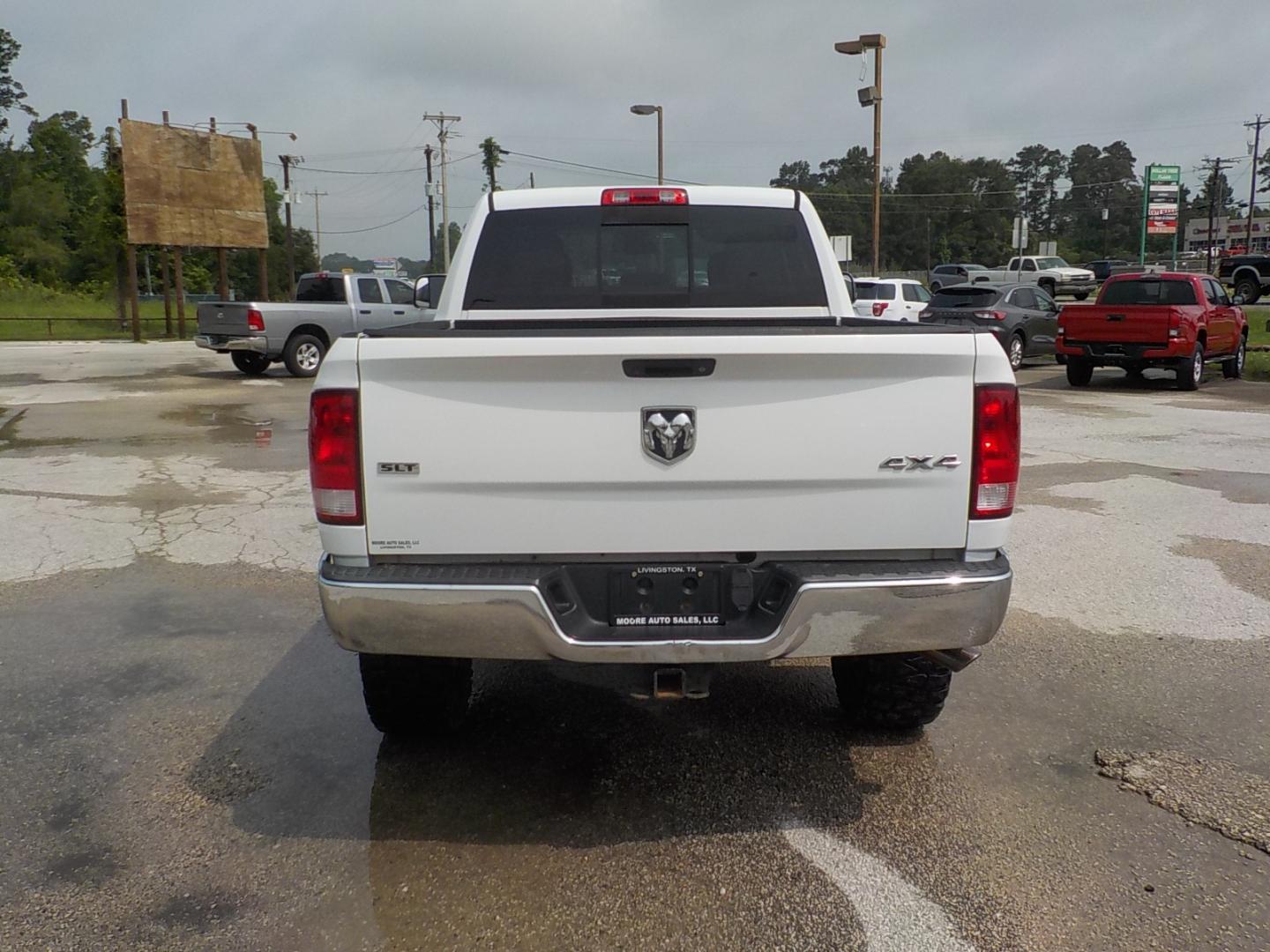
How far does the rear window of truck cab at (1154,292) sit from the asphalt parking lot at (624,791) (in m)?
11.8

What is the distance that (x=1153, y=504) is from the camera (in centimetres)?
816

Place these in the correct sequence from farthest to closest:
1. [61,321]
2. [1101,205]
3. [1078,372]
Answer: [1101,205] < [61,321] < [1078,372]

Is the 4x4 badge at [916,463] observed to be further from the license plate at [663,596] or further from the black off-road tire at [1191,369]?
the black off-road tire at [1191,369]

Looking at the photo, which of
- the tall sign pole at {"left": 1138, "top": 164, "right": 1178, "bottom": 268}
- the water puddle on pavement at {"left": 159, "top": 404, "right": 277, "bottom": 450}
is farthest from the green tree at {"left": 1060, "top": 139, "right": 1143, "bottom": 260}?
the water puddle on pavement at {"left": 159, "top": 404, "right": 277, "bottom": 450}

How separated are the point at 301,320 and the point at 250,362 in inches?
63.1

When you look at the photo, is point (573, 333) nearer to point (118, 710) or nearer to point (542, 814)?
point (542, 814)

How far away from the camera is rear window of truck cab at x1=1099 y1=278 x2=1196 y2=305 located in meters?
16.7

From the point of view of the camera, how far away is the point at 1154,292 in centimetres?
1680

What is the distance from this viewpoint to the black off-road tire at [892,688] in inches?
147

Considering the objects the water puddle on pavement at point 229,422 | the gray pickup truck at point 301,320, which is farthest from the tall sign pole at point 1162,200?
the water puddle on pavement at point 229,422

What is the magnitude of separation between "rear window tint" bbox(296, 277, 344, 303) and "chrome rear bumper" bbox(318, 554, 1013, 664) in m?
19.1

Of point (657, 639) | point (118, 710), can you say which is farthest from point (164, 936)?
point (118, 710)

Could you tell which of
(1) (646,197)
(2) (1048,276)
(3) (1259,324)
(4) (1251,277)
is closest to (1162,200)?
(2) (1048,276)

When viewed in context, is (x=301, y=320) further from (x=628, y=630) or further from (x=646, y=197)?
(x=628, y=630)
